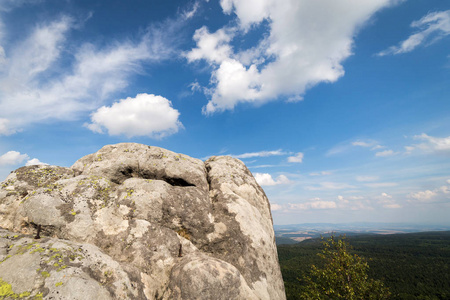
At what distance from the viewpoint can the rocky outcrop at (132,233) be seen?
8977 mm

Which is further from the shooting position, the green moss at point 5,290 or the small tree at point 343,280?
the small tree at point 343,280

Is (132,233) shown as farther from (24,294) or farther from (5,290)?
(5,290)

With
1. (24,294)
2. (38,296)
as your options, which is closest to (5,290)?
(24,294)

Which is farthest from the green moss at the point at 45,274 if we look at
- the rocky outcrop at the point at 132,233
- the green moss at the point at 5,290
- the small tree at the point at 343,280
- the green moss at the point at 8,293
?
the small tree at the point at 343,280

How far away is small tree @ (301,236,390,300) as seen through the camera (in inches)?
1009

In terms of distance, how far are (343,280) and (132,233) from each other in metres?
28.1

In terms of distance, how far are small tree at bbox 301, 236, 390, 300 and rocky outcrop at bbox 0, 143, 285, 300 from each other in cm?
1586

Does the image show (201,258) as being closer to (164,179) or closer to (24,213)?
(164,179)

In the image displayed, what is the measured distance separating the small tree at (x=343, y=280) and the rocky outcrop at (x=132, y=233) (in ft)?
52.0

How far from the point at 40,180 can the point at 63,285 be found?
10.4 meters

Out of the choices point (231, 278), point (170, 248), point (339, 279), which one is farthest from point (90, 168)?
point (339, 279)

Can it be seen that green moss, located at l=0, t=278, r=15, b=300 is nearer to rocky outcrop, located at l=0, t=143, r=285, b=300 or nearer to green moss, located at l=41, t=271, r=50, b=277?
rocky outcrop, located at l=0, t=143, r=285, b=300

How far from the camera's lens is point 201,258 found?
12.1 metres

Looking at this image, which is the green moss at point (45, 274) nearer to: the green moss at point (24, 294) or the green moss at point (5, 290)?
the green moss at point (24, 294)
